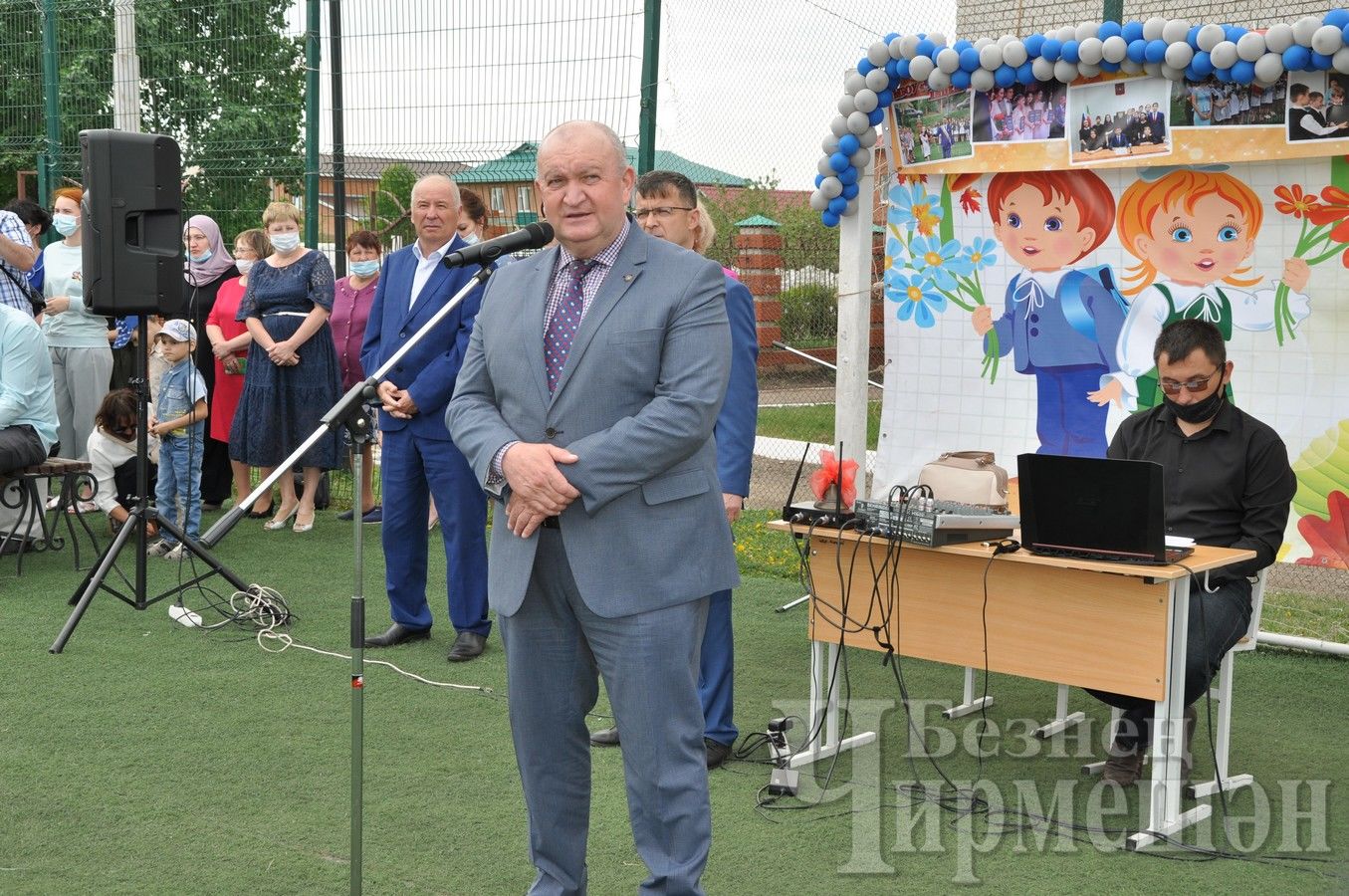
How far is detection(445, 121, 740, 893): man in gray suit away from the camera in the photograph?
112 inches

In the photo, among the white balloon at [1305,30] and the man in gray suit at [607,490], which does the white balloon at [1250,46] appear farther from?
the man in gray suit at [607,490]

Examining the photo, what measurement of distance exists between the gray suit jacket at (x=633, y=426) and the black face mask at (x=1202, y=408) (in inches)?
80.8

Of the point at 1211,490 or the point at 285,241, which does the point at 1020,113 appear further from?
the point at 285,241

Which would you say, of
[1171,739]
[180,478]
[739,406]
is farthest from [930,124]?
[180,478]

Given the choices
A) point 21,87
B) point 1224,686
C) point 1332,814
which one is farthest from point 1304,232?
point 21,87

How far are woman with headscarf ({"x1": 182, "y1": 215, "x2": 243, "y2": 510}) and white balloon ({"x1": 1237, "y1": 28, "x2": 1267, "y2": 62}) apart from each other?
6492mm

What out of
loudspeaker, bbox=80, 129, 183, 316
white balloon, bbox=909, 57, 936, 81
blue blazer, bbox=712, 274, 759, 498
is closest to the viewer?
blue blazer, bbox=712, 274, 759, 498

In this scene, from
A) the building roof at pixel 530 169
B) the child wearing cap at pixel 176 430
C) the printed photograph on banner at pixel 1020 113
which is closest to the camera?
the printed photograph on banner at pixel 1020 113

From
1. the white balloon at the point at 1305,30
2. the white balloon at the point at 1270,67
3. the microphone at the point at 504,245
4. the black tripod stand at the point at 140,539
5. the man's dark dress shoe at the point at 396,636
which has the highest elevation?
the white balloon at the point at 1305,30

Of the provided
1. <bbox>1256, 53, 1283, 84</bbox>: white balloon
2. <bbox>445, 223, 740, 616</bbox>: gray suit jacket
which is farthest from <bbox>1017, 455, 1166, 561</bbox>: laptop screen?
<bbox>1256, 53, 1283, 84</bbox>: white balloon

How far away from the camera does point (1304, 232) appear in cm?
515

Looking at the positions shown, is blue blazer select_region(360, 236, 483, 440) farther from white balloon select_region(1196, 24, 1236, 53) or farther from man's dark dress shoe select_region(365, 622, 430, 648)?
white balloon select_region(1196, 24, 1236, 53)

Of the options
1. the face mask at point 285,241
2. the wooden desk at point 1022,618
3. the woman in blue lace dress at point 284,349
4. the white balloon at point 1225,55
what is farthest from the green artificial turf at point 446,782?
the face mask at point 285,241

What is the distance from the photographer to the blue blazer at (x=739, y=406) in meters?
4.36
